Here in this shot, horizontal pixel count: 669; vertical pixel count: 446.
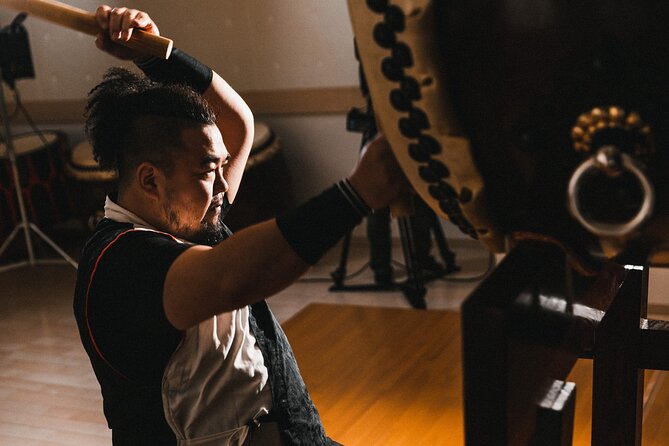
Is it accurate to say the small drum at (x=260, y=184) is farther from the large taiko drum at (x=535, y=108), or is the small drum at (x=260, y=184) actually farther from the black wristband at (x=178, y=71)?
the large taiko drum at (x=535, y=108)

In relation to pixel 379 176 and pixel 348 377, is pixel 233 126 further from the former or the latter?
pixel 348 377

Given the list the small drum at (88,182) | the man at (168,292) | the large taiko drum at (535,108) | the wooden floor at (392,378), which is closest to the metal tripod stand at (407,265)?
the wooden floor at (392,378)

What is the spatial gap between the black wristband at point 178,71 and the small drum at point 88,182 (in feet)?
9.29

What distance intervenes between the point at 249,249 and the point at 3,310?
324 cm

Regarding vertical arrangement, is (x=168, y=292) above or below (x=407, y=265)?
above

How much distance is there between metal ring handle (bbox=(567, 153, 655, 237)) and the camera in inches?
19.5

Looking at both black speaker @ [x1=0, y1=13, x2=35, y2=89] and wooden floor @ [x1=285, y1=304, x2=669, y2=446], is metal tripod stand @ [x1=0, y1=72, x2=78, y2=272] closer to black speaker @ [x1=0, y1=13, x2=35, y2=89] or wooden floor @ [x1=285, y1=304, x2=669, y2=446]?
black speaker @ [x1=0, y1=13, x2=35, y2=89]

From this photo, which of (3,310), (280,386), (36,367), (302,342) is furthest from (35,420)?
(280,386)

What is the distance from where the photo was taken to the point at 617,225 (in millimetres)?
516

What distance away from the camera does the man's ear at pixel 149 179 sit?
1.14 m

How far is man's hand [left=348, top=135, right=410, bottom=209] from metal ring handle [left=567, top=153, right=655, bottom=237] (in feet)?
0.57

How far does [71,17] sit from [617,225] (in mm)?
637

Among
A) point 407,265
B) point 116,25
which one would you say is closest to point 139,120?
point 116,25

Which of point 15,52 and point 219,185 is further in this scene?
point 15,52
